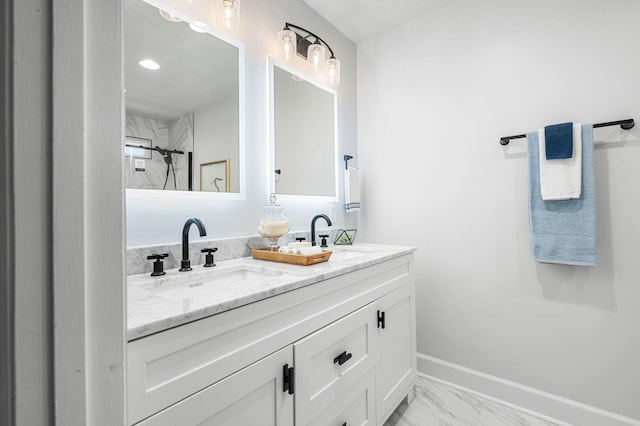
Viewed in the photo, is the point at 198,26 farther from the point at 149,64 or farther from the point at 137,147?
the point at 137,147

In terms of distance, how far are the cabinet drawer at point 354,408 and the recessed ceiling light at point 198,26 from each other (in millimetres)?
1653

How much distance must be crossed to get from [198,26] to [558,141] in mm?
1858

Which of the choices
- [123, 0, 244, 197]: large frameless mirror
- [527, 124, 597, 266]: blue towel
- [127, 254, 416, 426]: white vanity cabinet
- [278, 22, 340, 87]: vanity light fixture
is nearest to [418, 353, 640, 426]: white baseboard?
[127, 254, 416, 426]: white vanity cabinet

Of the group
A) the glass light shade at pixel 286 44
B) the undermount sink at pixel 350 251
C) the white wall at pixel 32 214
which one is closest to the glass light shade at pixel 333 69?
the glass light shade at pixel 286 44

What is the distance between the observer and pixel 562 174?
1.57 m

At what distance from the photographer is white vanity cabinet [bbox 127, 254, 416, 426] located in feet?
2.17

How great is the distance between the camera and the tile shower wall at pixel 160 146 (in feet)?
3.98

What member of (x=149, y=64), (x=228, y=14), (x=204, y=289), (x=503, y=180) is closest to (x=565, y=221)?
(x=503, y=180)

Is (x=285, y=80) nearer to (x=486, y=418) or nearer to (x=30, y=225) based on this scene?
(x=30, y=225)
